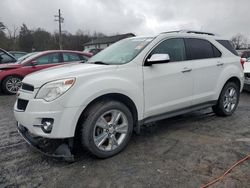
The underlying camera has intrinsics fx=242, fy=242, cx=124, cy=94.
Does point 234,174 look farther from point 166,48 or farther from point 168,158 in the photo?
point 166,48

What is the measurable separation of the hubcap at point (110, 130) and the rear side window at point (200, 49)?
1799mm

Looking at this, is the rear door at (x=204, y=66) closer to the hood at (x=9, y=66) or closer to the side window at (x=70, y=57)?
the side window at (x=70, y=57)

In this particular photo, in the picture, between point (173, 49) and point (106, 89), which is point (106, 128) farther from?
point (173, 49)

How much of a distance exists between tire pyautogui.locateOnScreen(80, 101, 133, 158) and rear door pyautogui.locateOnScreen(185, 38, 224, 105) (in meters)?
1.60

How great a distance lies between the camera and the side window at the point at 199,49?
441 cm

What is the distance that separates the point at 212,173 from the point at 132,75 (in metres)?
1.67

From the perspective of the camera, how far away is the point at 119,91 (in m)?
3.36

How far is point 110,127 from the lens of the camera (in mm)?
3391

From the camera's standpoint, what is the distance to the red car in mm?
8398

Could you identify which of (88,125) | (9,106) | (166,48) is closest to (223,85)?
(166,48)

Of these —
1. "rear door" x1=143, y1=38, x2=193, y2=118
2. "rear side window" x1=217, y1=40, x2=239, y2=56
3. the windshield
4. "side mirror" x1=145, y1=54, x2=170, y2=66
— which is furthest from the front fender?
"rear side window" x1=217, y1=40, x2=239, y2=56

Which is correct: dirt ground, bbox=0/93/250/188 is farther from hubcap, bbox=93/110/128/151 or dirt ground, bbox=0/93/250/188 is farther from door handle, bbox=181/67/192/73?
door handle, bbox=181/67/192/73

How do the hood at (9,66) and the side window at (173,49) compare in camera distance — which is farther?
the hood at (9,66)

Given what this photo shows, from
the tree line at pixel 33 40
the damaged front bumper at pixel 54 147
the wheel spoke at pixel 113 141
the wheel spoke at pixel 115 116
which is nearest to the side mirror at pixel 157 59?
the wheel spoke at pixel 115 116
